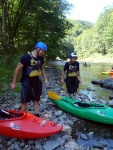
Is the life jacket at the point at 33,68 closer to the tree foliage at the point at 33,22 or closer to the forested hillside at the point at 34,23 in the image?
the forested hillside at the point at 34,23

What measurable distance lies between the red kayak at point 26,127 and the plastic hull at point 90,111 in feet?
4.99

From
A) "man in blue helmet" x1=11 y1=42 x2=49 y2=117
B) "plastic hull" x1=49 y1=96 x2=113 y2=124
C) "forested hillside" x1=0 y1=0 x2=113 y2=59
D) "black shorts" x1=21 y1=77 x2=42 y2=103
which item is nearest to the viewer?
"man in blue helmet" x1=11 y1=42 x2=49 y2=117

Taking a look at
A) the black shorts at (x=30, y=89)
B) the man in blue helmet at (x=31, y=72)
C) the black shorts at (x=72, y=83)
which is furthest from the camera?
the black shorts at (x=72, y=83)

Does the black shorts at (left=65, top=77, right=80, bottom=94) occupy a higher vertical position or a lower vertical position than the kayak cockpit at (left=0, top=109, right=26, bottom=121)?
higher

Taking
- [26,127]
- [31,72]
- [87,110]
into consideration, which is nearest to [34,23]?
[87,110]

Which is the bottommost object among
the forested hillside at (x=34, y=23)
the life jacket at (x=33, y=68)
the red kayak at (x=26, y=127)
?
the red kayak at (x=26, y=127)

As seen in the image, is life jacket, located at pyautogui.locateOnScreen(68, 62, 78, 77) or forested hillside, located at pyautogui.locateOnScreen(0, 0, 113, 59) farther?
forested hillside, located at pyautogui.locateOnScreen(0, 0, 113, 59)

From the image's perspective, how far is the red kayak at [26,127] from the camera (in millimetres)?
3988

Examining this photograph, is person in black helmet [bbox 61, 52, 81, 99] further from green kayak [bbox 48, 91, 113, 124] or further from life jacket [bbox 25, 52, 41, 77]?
life jacket [bbox 25, 52, 41, 77]

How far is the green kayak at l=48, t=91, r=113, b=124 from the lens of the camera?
5273 millimetres

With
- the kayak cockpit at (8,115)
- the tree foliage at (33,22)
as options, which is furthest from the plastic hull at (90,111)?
the tree foliage at (33,22)

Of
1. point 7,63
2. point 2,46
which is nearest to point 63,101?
point 7,63

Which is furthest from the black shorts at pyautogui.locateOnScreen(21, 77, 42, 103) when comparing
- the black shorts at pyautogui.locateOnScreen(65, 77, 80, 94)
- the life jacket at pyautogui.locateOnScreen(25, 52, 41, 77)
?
the black shorts at pyautogui.locateOnScreen(65, 77, 80, 94)

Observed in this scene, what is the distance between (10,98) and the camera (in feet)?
22.0
